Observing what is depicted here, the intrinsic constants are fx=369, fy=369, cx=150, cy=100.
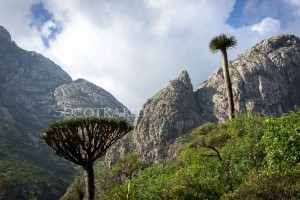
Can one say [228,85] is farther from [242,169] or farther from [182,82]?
[182,82]

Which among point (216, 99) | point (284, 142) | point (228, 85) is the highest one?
point (216, 99)

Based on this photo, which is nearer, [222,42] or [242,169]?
[242,169]

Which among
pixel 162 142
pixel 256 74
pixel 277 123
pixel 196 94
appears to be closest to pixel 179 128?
pixel 162 142

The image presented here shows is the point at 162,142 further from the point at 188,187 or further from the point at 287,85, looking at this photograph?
the point at 188,187

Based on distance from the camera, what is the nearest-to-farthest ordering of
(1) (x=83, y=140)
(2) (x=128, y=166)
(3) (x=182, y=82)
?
(1) (x=83, y=140) < (2) (x=128, y=166) < (3) (x=182, y=82)

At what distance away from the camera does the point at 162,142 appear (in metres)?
174

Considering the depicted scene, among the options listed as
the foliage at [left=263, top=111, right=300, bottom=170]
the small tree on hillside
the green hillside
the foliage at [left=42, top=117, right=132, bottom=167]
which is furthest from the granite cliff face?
the foliage at [left=263, top=111, right=300, bottom=170]

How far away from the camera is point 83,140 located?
94.2 feet

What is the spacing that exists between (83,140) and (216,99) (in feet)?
558

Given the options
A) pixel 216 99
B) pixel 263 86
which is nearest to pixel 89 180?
pixel 263 86

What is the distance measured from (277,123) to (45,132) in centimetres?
1874

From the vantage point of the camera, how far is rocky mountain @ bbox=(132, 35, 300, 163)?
176375 mm

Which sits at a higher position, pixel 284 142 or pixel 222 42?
pixel 222 42

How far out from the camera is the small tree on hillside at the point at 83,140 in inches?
1110
